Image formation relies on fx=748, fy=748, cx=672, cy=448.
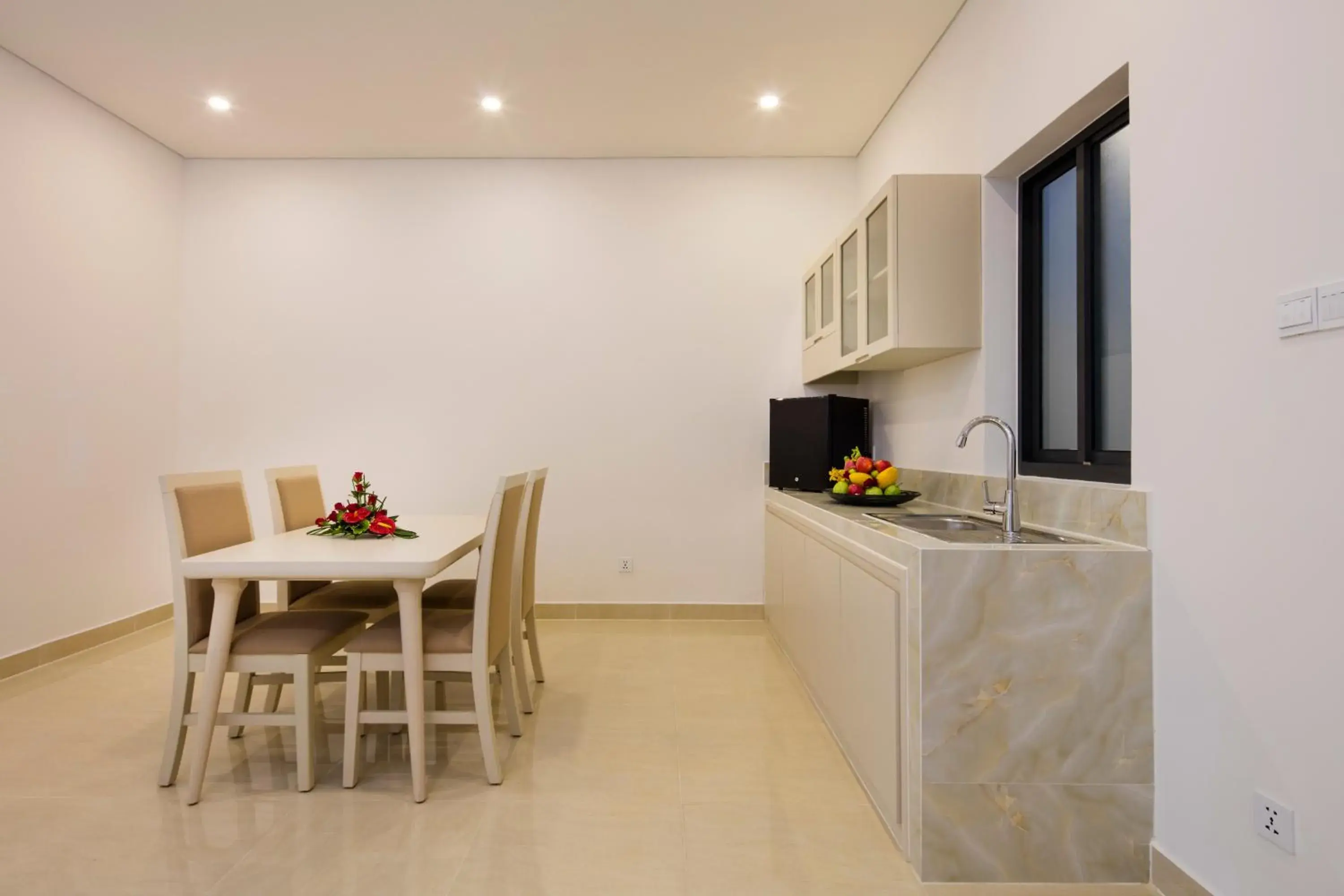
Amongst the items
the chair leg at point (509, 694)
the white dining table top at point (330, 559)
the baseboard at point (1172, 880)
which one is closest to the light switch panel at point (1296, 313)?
the baseboard at point (1172, 880)

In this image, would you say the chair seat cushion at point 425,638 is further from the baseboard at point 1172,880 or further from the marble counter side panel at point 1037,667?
the baseboard at point 1172,880

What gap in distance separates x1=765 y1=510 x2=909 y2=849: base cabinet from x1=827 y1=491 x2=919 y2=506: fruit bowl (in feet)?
0.67

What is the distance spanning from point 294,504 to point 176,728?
1.17m

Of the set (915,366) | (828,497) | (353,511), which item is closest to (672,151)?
(915,366)

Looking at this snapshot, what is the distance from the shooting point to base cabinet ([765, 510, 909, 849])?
1.90 metres

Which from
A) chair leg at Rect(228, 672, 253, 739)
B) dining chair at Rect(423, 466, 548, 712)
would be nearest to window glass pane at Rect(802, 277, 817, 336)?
dining chair at Rect(423, 466, 548, 712)

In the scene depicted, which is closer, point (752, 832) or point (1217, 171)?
point (1217, 171)

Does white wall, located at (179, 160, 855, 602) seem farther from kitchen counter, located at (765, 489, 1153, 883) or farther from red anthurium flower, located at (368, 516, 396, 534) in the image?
kitchen counter, located at (765, 489, 1153, 883)

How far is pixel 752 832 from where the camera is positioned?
6.53 ft

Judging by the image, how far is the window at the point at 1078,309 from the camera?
2.16m

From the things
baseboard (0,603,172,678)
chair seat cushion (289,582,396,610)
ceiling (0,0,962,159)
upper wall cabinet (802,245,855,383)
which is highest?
ceiling (0,0,962,159)

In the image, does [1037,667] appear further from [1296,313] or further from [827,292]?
[827,292]

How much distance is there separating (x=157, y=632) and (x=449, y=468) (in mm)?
1777

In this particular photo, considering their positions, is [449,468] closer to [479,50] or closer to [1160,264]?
[479,50]
